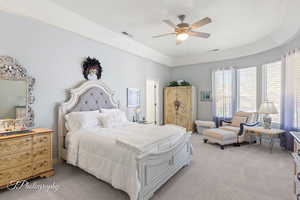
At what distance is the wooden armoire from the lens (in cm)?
626

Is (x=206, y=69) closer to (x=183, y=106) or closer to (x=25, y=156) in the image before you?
(x=183, y=106)

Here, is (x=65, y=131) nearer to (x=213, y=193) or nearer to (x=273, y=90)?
(x=213, y=193)

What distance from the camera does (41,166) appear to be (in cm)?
263

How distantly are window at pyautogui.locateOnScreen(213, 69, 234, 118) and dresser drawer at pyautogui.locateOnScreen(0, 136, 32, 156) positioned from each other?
583 cm

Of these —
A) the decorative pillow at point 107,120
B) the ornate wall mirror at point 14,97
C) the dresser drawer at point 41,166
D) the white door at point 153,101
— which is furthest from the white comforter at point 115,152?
the white door at point 153,101

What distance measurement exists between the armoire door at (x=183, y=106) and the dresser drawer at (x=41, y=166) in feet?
15.8

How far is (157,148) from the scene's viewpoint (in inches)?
93.4

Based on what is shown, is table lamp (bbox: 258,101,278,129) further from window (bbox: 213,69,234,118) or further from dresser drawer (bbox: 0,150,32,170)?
dresser drawer (bbox: 0,150,32,170)

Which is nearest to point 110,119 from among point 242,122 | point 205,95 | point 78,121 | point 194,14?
point 78,121

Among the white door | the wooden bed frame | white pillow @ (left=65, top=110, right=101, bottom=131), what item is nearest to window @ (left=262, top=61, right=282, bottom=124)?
the wooden bed frame

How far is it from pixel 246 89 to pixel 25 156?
6302mm

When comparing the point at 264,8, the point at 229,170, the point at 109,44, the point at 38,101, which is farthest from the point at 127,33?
the point at 229,170

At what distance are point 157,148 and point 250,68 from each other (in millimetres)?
4922

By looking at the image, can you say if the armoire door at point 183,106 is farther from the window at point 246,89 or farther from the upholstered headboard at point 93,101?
the upholstered headboard at point 93,101
